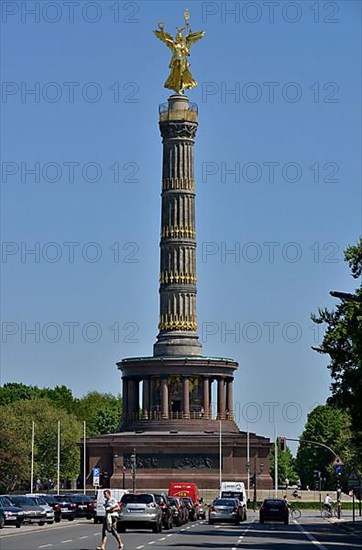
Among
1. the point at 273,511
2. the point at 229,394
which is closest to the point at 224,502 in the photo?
the point at 273,511

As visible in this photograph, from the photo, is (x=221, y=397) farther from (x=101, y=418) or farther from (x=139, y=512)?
(x=139, y=512)

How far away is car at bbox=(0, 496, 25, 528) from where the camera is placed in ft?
198

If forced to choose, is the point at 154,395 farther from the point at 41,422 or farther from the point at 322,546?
the point at 322,546

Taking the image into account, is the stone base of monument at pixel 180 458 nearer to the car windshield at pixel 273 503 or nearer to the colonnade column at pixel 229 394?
the colonnade column at pixel 229 394

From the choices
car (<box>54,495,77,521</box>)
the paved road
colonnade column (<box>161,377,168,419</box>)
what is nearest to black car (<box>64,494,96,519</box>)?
car (<box>54,495,77,521</box>)

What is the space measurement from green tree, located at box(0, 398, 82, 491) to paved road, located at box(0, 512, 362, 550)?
64534mm

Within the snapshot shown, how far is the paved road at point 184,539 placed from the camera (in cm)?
4353

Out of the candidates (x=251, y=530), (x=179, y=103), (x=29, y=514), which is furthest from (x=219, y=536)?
(x=179, y=103)

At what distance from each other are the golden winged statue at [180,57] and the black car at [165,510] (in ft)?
239

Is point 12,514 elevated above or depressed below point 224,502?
below

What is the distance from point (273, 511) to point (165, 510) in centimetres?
1429

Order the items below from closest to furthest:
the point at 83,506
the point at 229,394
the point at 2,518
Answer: the point at 2,518
the point at 83,506
the point at 229,394

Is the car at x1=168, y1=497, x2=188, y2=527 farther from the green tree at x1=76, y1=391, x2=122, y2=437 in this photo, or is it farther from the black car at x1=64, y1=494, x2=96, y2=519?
the green tree at x1=76, y1=391, x2=122, y2=437

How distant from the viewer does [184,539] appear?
1919 inches
